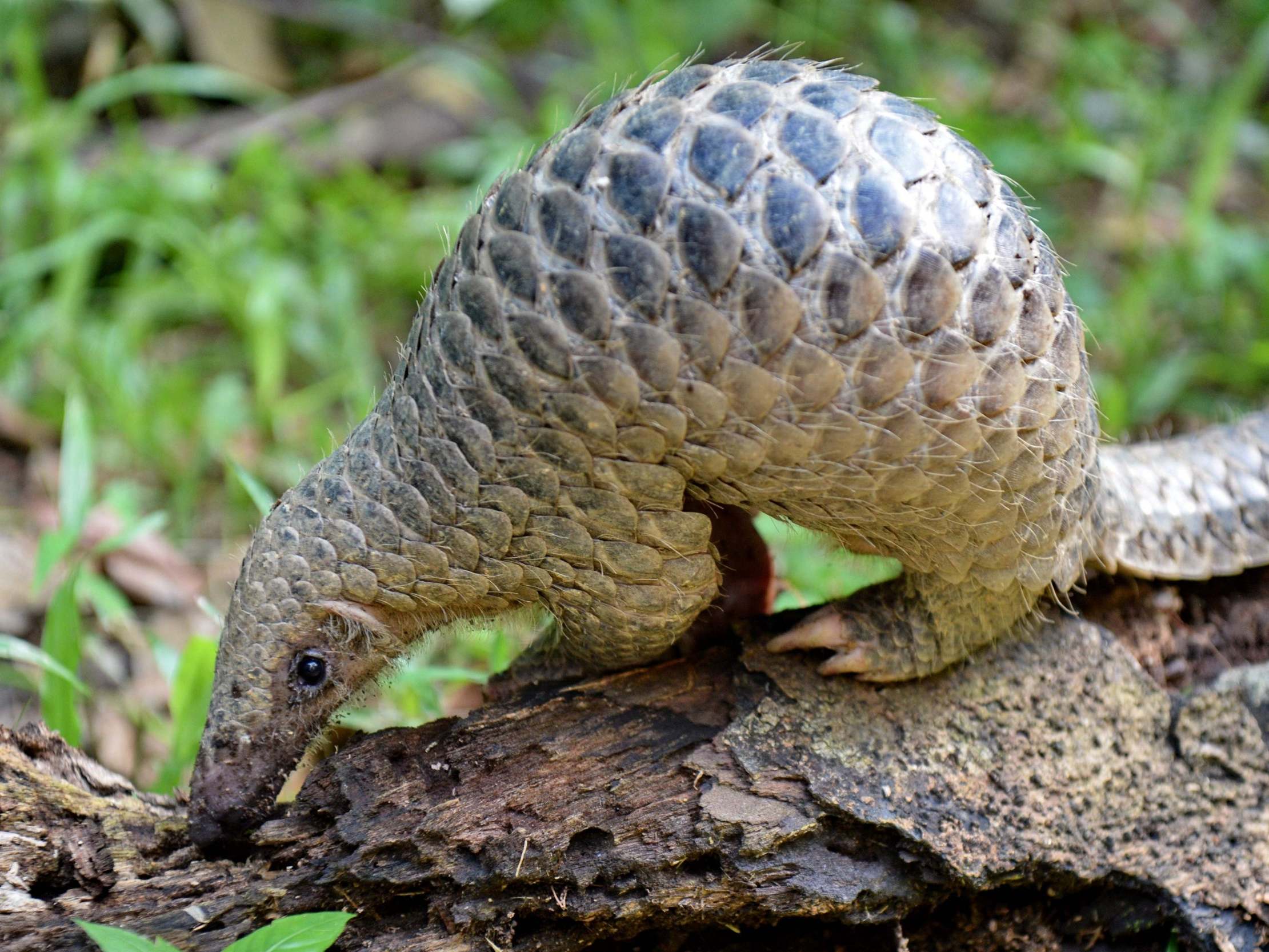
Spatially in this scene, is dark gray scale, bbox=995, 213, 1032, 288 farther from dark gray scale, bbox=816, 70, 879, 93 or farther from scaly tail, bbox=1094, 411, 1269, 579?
scaly tail, bbox=1094, 411, 1269, 579

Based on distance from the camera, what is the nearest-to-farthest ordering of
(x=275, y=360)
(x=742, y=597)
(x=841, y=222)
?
(x=841, y=222) → (x=742, y=597) → (x=275, y=360)

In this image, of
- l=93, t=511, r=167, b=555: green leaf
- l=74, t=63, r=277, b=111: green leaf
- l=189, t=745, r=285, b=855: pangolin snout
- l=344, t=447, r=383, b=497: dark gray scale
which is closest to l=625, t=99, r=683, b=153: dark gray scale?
l=344, t=447, r=383, b=497: dark gray scale

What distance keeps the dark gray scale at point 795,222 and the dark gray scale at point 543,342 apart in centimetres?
42

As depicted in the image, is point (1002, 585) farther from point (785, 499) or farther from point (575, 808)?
point (575, 808)

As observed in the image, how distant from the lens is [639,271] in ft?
6.77

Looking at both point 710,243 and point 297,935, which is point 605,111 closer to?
point 710,243

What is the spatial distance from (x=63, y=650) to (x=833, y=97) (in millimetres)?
2404

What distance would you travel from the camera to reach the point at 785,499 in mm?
2318

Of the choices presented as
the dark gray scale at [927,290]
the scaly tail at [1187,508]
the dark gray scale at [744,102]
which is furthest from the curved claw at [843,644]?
the dark gray scale at [744,102]

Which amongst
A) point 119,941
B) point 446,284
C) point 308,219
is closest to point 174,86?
point 308,219

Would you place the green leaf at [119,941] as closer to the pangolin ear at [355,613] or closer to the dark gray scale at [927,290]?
the pangolin ear at [355,613]

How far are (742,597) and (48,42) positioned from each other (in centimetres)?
555

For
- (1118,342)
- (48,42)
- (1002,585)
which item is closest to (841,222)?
(1002,585)

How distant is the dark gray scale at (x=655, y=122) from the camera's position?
2.10 m
